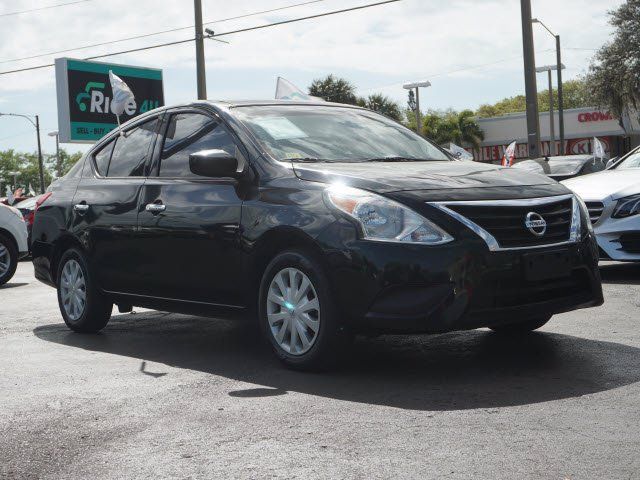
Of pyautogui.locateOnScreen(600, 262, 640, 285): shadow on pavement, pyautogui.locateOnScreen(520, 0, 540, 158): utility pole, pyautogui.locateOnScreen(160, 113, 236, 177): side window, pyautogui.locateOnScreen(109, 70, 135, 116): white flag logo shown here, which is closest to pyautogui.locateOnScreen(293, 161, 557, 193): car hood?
pyautogui.locateOnScreen(160, 113, 236, 177): side window

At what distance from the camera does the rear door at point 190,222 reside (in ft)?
20.6

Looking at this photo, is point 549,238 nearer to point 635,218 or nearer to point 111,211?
point 111,211

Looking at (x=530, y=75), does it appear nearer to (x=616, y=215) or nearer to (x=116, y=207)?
(x=616, y=215)

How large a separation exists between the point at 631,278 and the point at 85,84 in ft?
80.2

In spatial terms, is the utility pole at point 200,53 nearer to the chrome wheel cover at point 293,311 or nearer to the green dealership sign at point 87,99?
the green dealership sign at point 87,99

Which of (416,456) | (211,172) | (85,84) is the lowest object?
(416,456)

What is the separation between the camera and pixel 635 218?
9547 mm

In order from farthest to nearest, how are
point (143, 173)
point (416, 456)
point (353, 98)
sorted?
point (353, 98)
point (143, 173)
point (416, 456)

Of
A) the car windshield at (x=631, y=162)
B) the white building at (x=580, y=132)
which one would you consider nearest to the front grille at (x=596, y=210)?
the car windshield at (x=631, y=162)

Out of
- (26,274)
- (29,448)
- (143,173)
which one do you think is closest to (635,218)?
(143,173)

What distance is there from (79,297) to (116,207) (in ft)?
3.16

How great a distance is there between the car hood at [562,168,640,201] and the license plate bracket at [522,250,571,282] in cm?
437

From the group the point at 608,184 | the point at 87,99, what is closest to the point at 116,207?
the point at 608,184

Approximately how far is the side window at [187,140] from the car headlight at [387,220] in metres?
1.26
